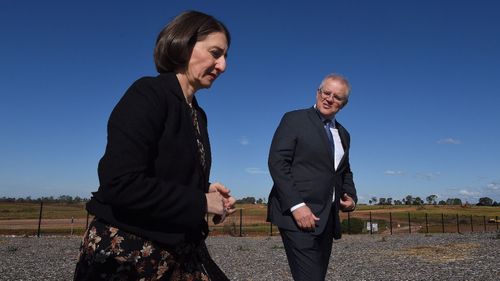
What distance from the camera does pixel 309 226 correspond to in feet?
9.39

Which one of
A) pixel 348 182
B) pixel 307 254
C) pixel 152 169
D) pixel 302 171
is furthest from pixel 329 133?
pixel 152 169

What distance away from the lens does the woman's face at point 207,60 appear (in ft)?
5.61

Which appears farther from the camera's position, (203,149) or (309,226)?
(309,226)

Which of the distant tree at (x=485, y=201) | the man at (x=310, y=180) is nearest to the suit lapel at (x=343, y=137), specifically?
the man at (x=310, y=180)

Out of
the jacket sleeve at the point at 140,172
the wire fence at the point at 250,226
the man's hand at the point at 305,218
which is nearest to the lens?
the jacket sleeve at the point at 140,172

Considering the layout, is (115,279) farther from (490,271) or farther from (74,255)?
(74,255)

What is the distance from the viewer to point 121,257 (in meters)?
1.43

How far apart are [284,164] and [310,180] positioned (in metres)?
0.21

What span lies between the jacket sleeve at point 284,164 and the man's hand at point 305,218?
0.06m

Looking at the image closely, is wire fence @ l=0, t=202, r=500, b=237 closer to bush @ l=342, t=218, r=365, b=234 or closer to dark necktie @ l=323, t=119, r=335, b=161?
bush @ l=342, t=218, r=365, b=234

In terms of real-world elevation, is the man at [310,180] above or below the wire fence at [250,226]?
above

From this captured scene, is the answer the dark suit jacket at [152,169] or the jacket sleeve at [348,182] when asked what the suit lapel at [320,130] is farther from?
the dark suit jacket at [152,169]

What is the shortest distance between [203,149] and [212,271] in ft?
1.57

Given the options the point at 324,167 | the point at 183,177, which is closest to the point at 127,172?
the point at 183,177
